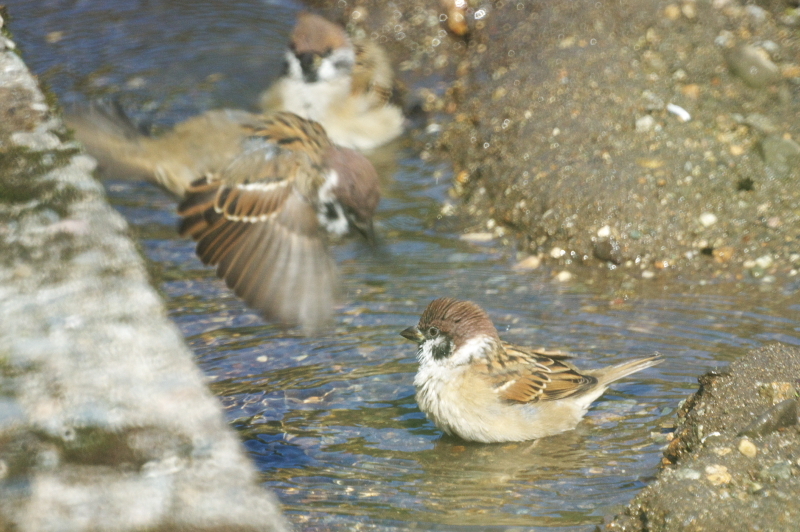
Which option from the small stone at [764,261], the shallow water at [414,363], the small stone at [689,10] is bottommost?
the shallow water at [414,363]

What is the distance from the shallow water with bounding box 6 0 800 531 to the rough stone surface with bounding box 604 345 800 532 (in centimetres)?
21

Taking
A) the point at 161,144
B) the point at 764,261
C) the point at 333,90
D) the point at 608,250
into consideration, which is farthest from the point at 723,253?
the point at 161,144

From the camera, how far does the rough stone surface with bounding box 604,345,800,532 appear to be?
3.06 metres

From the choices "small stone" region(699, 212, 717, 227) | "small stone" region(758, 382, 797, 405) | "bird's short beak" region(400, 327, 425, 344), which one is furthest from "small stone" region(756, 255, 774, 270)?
"bird's short beak" region(400, 327, 425, 344)

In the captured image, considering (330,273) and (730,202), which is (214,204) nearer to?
(330,273)

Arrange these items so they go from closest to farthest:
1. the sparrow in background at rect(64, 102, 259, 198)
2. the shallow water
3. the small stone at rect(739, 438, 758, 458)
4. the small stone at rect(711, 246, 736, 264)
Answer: the small stone at rect(739, 438, 758, 458) < the shallow water < the sparrow in background at rect(64, 102, 259, 198) < the small stone at rect(711, 246, 736, 264)

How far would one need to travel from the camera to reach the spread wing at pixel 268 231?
405cm

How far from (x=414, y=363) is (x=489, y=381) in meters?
0.50

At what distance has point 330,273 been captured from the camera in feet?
13.6

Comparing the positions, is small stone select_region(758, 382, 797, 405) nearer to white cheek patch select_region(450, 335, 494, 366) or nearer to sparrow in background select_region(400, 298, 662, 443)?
sparrow in background select_region(400, 298, 662, 443)

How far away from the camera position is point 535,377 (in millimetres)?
4332

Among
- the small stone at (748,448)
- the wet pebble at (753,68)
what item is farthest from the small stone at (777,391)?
the wet pebble at (753,68)

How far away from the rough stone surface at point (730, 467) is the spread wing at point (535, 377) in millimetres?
582

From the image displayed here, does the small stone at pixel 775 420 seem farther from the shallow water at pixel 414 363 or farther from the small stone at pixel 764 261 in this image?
the small stone at pixel 764 261
